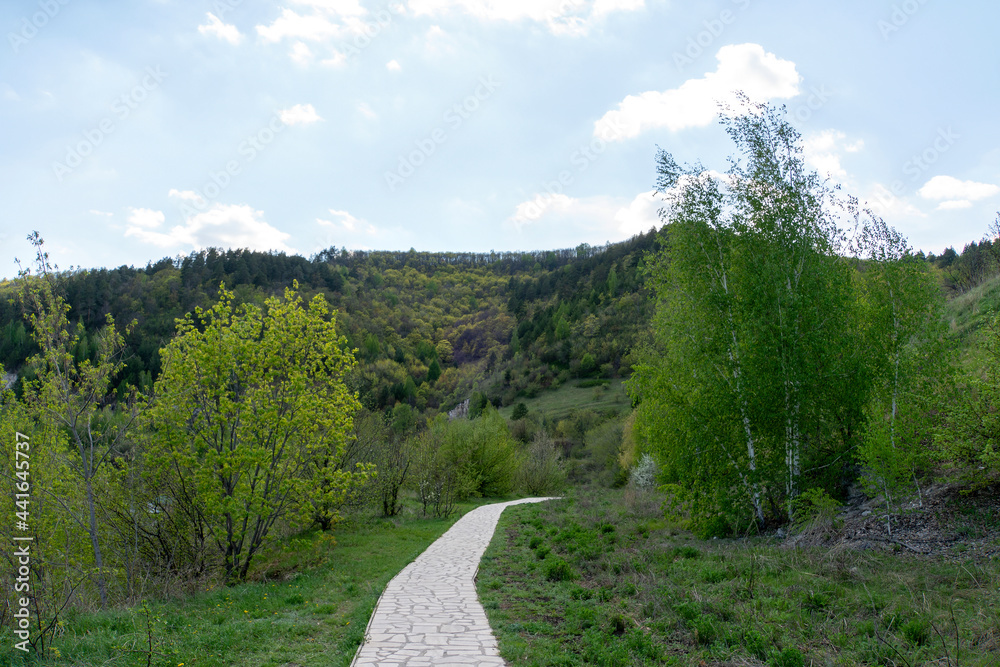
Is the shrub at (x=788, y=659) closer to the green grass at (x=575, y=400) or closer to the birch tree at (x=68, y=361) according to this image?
the birch tree at (x=68, y=361)

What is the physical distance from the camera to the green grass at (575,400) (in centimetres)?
6794

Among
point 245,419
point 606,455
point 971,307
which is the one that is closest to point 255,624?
point 245,419

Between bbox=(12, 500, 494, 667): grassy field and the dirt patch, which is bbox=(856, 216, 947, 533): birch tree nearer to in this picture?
the dirt patch

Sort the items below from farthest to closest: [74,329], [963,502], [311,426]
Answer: [311,426], [74,329], [963,502]

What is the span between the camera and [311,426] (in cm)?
1173

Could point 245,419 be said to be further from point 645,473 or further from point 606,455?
point 606,455

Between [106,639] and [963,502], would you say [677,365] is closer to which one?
[963,502]

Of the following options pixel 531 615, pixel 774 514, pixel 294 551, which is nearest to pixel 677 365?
pixel 774 514

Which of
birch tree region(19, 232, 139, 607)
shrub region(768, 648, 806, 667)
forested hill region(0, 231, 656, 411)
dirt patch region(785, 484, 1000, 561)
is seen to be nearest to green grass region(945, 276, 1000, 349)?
dirt patch region(785, 484, 1000, 561)

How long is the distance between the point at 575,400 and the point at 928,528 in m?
65.4

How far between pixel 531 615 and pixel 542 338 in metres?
83.3

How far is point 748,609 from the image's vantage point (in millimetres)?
6586

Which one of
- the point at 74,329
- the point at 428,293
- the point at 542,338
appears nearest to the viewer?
the point at 74,329

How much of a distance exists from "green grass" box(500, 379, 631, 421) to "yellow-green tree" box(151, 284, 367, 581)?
178ft
